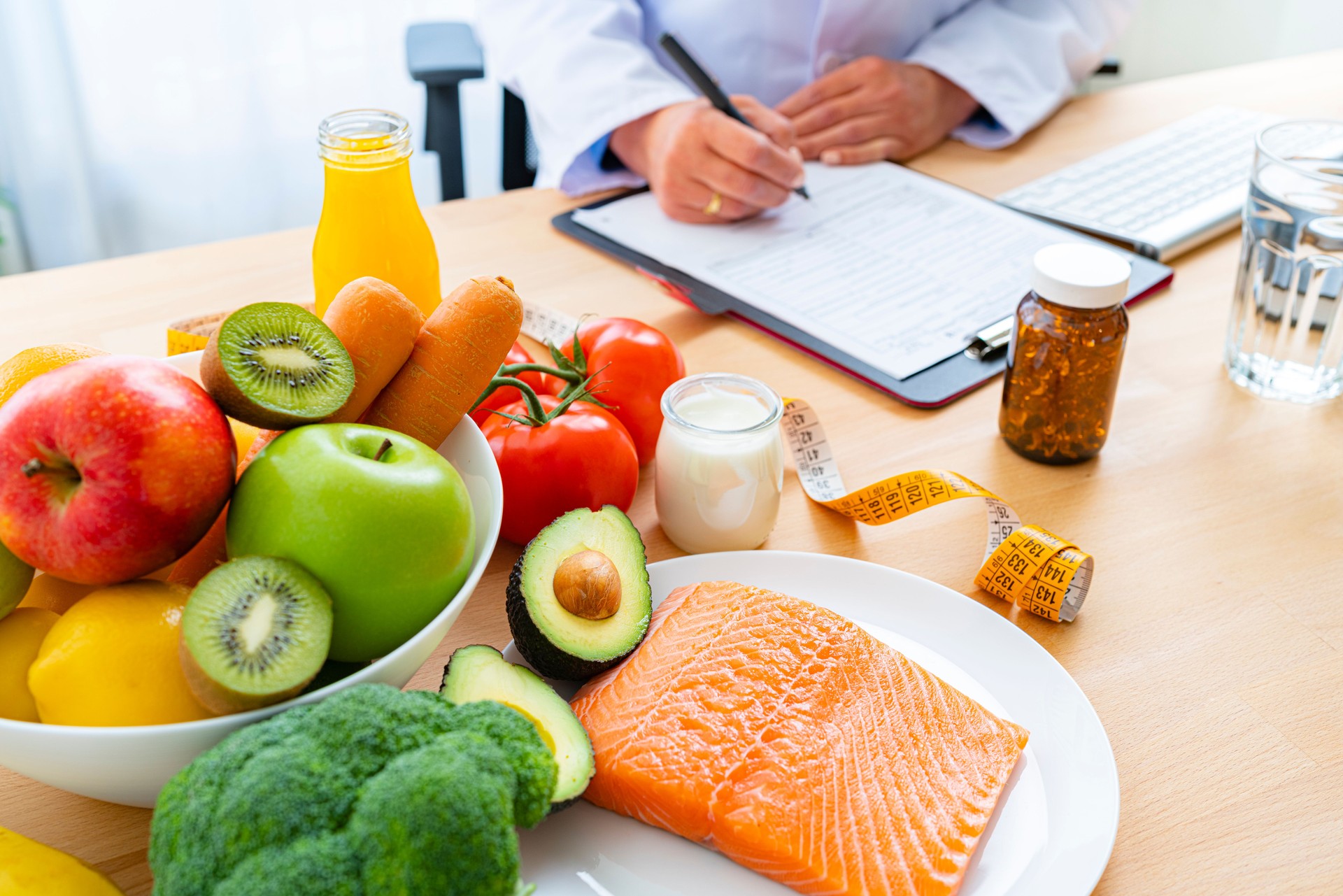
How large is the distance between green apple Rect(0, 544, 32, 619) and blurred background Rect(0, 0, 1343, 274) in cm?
183

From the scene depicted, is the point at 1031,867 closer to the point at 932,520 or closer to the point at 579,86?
the point at 932,520

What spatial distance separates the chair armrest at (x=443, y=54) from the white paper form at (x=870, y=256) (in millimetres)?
434

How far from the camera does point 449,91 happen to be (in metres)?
1.82

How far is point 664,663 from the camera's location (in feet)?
2.52

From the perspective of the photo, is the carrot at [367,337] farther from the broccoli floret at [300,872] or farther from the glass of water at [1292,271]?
the glass of water at [1292,271]

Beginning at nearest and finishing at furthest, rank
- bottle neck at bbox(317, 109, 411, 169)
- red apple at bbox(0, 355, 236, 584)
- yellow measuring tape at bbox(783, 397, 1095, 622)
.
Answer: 1. red apple at bbox(0, 355, 236, 584)
2. yellow measuring tape at bbox(783, 397, 1095, 622)
3. bottle neck at bbox(317, 109, 411, 169)

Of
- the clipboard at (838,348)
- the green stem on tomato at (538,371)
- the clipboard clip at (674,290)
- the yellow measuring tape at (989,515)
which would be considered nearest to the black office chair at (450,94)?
the clipboard at (838,348)

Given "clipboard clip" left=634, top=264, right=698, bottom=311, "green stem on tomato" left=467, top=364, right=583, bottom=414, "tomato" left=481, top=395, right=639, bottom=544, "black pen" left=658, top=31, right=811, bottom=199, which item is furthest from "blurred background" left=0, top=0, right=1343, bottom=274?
"tomato" left=481, top=395, right=639, bottom=544

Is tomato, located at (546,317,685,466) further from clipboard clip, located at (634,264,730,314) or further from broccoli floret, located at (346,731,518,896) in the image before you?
broccoli floret, located at (346,731,518,896)

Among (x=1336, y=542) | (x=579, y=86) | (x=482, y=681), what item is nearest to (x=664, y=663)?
(x=482, y=681)

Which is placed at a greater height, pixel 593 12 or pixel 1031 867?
pixel 593 12

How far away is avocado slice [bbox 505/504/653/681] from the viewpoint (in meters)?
0.76

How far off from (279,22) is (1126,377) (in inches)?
78.6

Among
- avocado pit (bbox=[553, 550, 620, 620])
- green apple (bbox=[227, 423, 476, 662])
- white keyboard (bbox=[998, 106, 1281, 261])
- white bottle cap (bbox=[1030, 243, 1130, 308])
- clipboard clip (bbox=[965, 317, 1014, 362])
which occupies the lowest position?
clipboard clip (bbox=[965, 317, 1014, 362])
